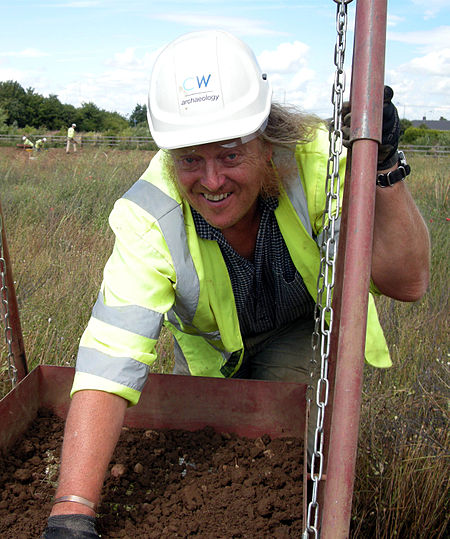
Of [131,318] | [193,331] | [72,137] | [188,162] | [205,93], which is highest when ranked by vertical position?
[72,137]

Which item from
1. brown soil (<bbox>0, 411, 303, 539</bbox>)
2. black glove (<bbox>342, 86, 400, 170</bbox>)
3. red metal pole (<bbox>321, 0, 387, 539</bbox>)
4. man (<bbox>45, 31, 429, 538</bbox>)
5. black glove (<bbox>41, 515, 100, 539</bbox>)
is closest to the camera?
red metal pole (<bbox>321, 0, 387, 539</bbox>)

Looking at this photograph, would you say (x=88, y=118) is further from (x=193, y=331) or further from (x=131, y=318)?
(x=131, y=318)

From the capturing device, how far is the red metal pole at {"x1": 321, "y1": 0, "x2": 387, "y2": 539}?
1328mm

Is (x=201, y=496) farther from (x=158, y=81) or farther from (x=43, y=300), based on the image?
(x=43, y=300)

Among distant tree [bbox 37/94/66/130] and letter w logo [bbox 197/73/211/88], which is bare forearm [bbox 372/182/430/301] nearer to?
letter w logo [bbox 197/73/211/88]

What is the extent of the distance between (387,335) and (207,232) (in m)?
1.96

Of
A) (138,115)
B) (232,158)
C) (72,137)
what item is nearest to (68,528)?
(232,158)

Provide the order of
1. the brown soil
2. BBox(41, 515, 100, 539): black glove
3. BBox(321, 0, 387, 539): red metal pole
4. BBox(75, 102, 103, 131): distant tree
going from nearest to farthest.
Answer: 1. BBox(321, 0, 387, 539): red metal pole
2. BBox(41, 515, 100, 539): black glove
3. the brown soil
4. BBox(75, 102, 103, 131): distant tree

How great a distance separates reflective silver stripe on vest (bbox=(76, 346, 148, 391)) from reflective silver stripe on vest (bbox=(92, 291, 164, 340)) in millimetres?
99

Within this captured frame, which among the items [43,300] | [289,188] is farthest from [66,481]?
[43,300]

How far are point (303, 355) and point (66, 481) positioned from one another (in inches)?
56.2

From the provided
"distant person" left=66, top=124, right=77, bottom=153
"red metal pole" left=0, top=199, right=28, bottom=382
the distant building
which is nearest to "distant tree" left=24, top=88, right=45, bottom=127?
"distant person" left=66, top=124, right=77, bottom=153

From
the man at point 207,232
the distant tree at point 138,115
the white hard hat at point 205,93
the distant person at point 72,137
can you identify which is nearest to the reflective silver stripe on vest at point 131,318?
the man at point 207,232

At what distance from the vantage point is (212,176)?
1.94 metres
